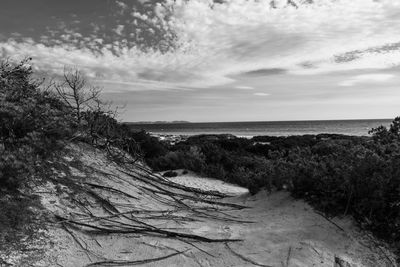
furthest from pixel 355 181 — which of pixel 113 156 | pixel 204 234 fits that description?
pixel 113 156

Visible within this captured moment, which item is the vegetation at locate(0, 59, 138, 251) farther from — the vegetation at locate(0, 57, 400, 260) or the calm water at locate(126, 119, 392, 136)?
the calm water at locate(126, 119, 392, 136)

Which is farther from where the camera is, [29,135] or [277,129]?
[277,129]

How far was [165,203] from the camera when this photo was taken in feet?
22.1

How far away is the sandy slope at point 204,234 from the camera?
442cm

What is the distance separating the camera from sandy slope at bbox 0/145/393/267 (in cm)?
442

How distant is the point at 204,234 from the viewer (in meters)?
5.26

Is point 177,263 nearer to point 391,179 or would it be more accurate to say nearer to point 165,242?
point 165,242

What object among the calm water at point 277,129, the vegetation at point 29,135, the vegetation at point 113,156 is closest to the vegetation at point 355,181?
the vegetation at point 113,156

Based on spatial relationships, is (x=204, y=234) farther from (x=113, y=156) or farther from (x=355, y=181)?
(x=113, y=156)

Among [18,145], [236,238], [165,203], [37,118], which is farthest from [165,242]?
[37,118]

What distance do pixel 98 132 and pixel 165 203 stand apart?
8.90 ft

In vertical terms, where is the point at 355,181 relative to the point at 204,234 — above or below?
above

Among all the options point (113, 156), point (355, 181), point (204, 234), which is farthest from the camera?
point (113, 156)

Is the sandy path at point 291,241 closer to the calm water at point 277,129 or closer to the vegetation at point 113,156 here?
the vegetation at point 113,156
